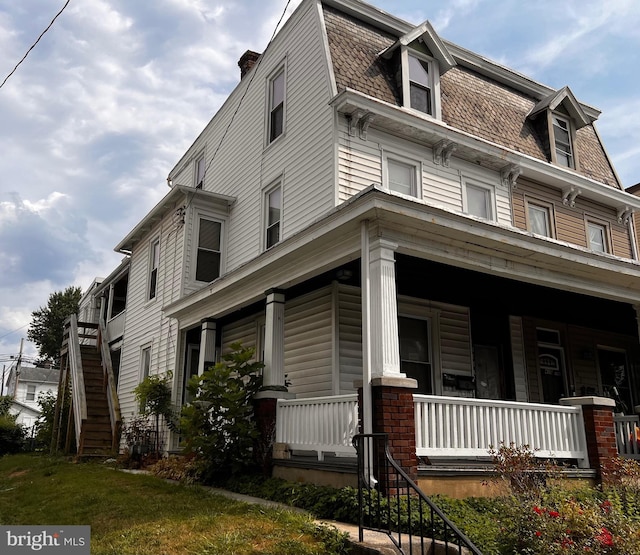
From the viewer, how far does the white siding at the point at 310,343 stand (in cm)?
1098

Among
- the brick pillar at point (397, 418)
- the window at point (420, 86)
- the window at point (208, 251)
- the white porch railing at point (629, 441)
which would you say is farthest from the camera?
the window at point (208, 251)

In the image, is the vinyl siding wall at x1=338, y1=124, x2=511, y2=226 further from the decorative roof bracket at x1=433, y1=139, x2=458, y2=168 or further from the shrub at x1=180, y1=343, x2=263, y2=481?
the shrub at x1=180, y1=343, x2=263, y2=481

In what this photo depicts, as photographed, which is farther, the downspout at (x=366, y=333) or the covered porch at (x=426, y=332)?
the covered porch at (x=426, y=332)

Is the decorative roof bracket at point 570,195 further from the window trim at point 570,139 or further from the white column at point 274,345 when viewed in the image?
the white column at point 274,345

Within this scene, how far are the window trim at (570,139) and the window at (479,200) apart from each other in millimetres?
2581

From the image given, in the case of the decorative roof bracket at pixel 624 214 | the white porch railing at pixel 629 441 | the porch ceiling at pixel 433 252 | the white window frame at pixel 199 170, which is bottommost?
the white porch railing at pixel 629 441

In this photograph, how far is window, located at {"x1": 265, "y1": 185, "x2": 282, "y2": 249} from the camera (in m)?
13.8

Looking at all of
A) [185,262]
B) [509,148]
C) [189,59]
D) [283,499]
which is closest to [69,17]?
[189,59]

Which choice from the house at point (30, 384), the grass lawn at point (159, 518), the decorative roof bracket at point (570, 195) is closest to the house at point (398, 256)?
the decorative roof bracket at point (570, 195)

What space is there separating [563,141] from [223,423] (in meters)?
11.6

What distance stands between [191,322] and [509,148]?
27.6ft

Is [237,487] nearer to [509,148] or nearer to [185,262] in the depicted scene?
[185,262]

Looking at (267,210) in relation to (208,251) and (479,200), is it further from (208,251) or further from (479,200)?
(479,200)

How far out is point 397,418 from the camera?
22.9ft
